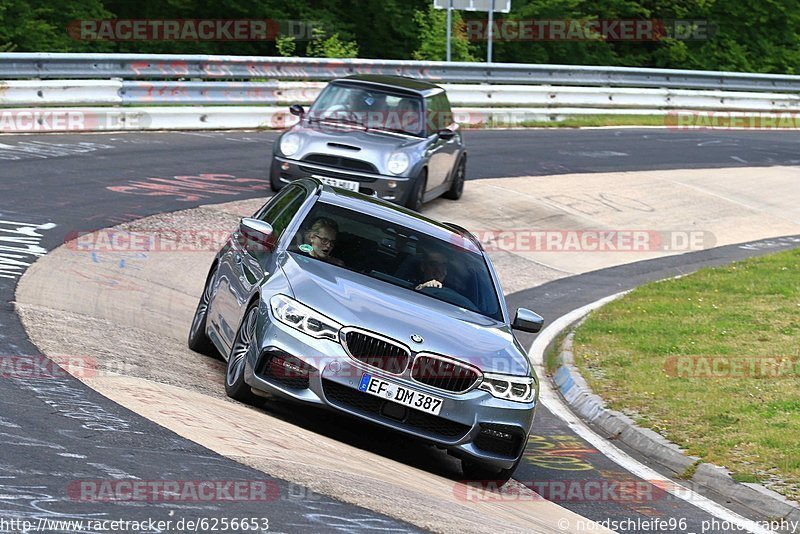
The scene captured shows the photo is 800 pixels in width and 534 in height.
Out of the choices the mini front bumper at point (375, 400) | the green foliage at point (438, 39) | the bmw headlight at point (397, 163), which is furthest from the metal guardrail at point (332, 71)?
the mini front bumper at point (375, 400)

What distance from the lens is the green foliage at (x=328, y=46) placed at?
3559 centimetres

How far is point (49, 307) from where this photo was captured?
10.2 meters

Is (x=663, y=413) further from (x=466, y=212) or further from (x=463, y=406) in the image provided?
(x=466, y=212)

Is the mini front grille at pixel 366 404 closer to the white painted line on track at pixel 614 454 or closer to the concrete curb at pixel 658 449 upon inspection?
the white painted line on track at pixel 614 454

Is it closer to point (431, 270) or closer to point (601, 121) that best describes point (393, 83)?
point (431, 270)

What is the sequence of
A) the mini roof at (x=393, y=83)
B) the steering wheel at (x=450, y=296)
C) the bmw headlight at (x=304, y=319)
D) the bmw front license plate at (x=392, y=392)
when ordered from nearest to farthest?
the bmw front license plate at (x=392, y=392) → the bmw headlight at (x=304, y=319) → the steering wheel at (x=450, y=296) → the mini roof at (x=393, y=83)

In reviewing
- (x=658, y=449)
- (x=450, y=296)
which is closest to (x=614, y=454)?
(x=658, y=449)

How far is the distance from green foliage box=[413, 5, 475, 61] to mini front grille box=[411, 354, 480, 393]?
3088 cm

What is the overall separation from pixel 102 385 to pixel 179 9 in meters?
33.5

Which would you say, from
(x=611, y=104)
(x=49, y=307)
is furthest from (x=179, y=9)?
(x=49, y=307)

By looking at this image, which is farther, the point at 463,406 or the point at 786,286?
the point at 786,286

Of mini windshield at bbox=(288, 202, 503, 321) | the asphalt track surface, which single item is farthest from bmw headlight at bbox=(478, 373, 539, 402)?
mini windshield at bbox=(288, 202, 503, 321)

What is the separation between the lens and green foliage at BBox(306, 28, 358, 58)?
117 feet

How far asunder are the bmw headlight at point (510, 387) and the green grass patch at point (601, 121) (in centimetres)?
2340
